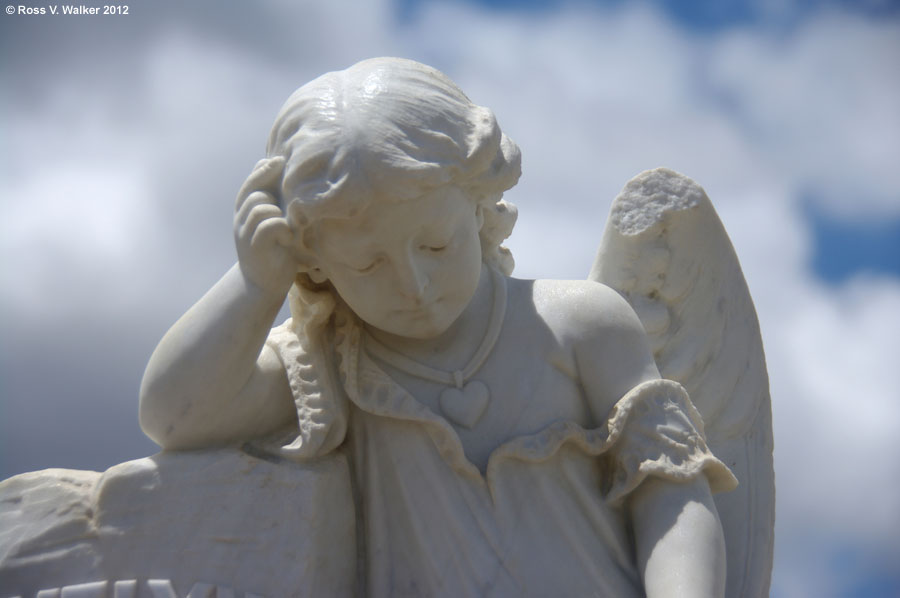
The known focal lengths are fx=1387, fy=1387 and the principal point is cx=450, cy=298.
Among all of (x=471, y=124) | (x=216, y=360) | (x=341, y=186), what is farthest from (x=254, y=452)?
(x=471, y=124)

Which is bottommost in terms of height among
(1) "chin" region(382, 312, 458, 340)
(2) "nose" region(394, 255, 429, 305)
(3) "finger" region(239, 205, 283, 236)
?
(1) "chin" region(382, 312, 458, 340)

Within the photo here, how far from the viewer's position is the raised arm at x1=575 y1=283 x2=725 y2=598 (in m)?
3.96

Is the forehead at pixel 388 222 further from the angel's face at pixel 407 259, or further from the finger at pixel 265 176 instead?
the finger at pixel 265 176

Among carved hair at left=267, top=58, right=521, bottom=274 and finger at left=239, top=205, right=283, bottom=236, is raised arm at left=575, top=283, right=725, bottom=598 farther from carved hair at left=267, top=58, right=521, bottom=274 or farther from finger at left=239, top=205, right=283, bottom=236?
finger at left=239, top=205, right=283, bottom=236

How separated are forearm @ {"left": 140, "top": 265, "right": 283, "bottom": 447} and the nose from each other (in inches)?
16.0

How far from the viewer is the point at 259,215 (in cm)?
400

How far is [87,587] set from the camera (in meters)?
3.95

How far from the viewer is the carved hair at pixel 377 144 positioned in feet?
12.6

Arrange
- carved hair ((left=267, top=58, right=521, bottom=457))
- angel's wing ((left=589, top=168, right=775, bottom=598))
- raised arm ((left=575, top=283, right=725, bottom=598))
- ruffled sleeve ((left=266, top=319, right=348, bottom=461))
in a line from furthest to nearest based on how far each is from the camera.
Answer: angel's wing ((left=589, top=168, right=775, bottom=598))
ruffled sleeve ((left=266, top=319, right=348, bottom=461))
raised arm ((left=575, top=283, right=725, bottom=598))
carved hair ((left=267, top=58, right=521, bottom=457))

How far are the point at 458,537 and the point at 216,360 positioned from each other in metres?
0.88

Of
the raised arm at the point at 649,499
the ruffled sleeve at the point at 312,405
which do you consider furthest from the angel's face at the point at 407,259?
the raised arm at the point at 649,499

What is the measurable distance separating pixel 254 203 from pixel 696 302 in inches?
67.3

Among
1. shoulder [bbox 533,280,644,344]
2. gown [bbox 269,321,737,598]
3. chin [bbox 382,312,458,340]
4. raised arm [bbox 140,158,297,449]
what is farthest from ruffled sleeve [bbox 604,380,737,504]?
raised arm [bbox 140,158,297,449]

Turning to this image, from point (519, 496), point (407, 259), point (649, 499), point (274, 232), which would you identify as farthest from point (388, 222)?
point (649, 499)
